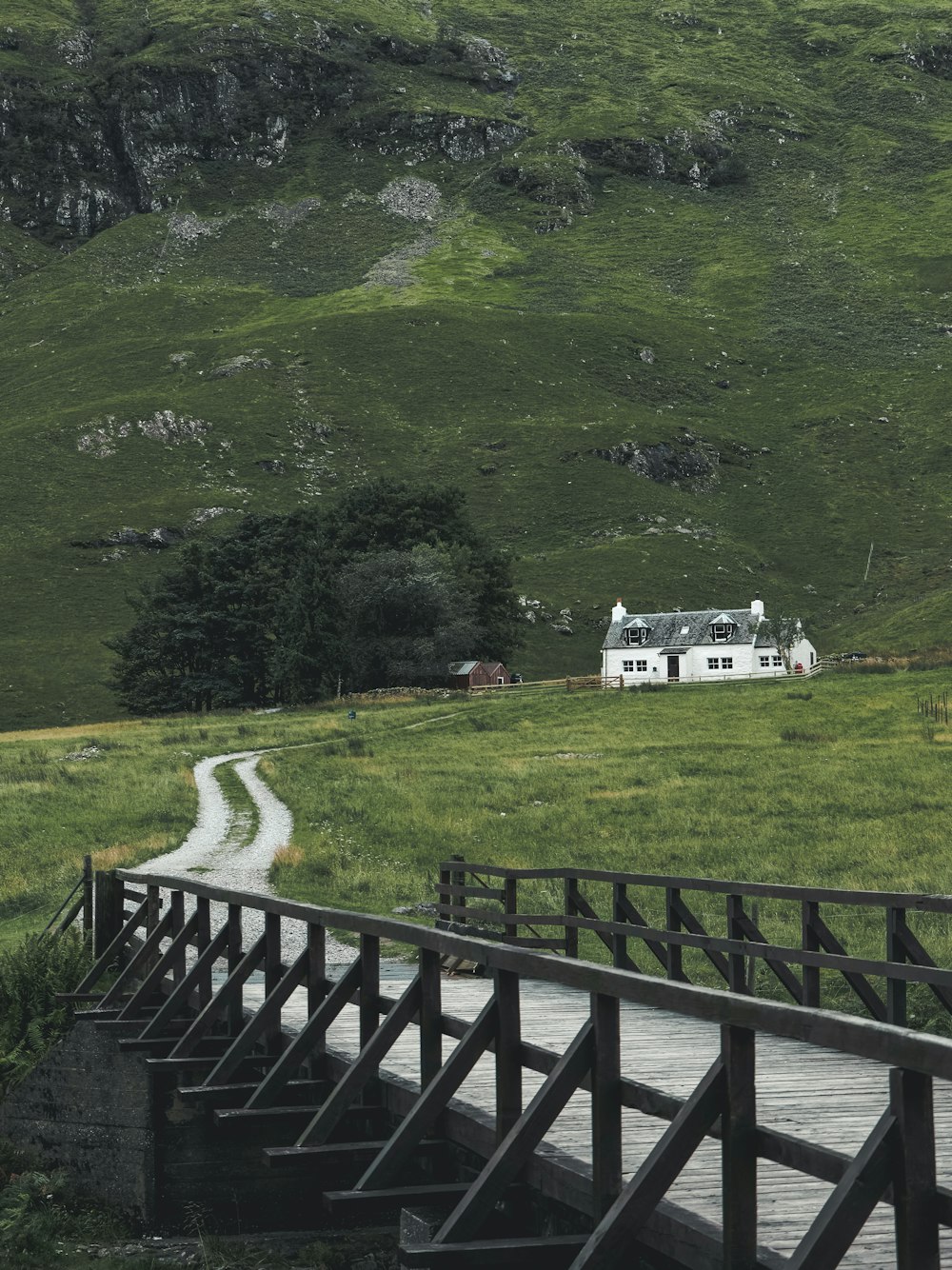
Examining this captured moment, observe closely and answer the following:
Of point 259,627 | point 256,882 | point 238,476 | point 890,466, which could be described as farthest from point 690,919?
point 890,466

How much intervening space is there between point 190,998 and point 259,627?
8340cm

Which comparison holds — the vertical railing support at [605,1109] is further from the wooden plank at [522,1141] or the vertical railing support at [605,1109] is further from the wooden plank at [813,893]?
the wooden plank at [813,893]

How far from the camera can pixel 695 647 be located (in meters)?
110

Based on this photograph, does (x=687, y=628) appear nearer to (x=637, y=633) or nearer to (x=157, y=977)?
(x=637, y=633)

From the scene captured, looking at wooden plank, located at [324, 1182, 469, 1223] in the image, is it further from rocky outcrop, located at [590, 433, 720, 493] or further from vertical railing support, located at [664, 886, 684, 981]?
rocky outcrop, located at [590, 433, 720, 493]

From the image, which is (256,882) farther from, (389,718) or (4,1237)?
(389,718)

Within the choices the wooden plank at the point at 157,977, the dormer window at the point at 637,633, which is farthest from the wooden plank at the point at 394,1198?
the dormer window at the point at 637,633

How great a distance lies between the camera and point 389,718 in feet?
232

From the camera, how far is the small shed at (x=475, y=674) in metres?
97.2

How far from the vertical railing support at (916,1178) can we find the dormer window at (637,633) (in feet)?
357

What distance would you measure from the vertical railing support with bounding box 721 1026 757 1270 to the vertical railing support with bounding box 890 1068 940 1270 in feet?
2.69

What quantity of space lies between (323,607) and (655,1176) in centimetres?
8516

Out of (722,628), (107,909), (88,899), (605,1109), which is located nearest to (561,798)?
(88,899)

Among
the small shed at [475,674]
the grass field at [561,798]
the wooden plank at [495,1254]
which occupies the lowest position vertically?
the small shed at [475,674]
